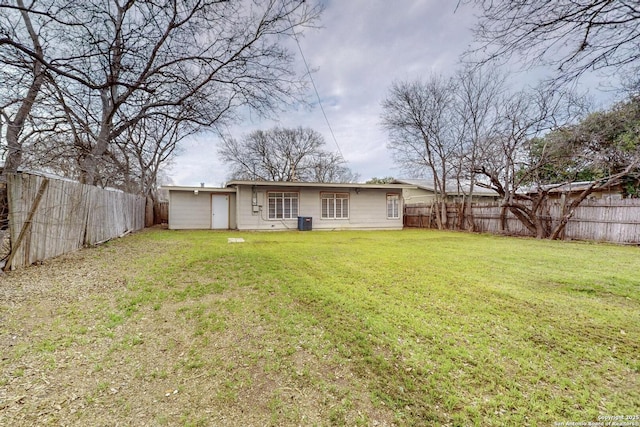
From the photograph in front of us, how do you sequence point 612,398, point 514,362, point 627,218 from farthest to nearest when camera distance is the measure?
point 627,218 < point 514,362 < point 612,398

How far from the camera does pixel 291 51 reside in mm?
6715

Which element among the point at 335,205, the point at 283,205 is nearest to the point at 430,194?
the point at 335,205

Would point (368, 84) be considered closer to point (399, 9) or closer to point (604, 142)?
point (399, 9)

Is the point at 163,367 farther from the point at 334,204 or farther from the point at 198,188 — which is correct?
the point at 334,204

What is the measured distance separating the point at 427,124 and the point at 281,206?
9278 millimetres

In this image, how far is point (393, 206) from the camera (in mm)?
15836

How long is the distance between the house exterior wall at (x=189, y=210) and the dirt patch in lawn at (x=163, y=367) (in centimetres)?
1051

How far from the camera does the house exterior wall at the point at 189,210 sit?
535 inches

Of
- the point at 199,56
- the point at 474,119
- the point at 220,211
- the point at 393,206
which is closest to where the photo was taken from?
the point at 199,56

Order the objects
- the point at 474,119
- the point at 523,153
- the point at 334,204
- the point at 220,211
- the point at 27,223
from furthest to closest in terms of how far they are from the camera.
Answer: the point at 334,204, the point at 220,211, the point at 474,119, the point at 523,153, the point at 27,223

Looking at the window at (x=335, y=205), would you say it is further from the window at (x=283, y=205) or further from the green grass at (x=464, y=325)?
the green grass at (x=464, y=325)

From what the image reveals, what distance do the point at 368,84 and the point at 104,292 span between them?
426 inches

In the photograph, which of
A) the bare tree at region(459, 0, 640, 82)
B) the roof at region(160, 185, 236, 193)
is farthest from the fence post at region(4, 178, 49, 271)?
the roof at region(160, 185, 236, 193)

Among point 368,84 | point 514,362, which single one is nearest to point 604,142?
point 368,84
